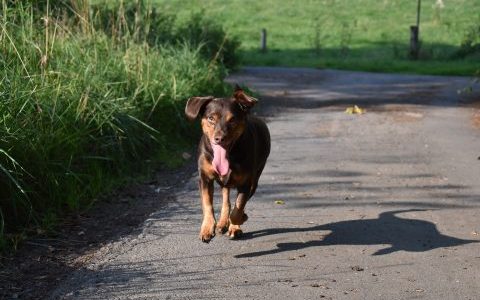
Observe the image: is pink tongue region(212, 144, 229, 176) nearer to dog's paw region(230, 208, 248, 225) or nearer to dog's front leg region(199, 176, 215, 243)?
dog's front leg region(199, 176, 215, 243)

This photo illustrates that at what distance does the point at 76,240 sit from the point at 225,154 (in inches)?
53.9

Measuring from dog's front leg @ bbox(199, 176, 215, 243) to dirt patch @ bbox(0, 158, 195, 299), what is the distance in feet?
2.68

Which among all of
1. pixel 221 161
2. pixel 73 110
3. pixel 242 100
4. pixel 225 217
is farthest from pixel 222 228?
pixel 73 110

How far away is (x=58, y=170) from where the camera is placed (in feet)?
27.0

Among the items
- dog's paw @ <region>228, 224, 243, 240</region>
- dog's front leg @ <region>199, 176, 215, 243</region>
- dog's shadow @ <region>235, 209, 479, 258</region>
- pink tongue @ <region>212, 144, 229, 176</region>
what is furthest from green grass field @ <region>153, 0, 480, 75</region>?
pink tongue @ <region>212, 144, 229, 176</region>

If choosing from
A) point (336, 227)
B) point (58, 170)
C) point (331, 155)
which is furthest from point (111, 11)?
point (336, 227)

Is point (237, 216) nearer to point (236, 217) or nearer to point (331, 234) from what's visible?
point (236, 217)

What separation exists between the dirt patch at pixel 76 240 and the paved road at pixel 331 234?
15cm

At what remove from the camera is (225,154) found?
6.79m

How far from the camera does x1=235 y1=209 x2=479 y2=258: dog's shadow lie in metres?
7.04

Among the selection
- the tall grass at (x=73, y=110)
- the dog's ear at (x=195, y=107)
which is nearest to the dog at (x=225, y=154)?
the dog's ear at (x=195, y=107)

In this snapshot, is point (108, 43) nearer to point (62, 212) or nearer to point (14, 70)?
point (14, 70)

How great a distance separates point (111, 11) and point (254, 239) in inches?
323

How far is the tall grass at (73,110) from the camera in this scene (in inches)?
301
